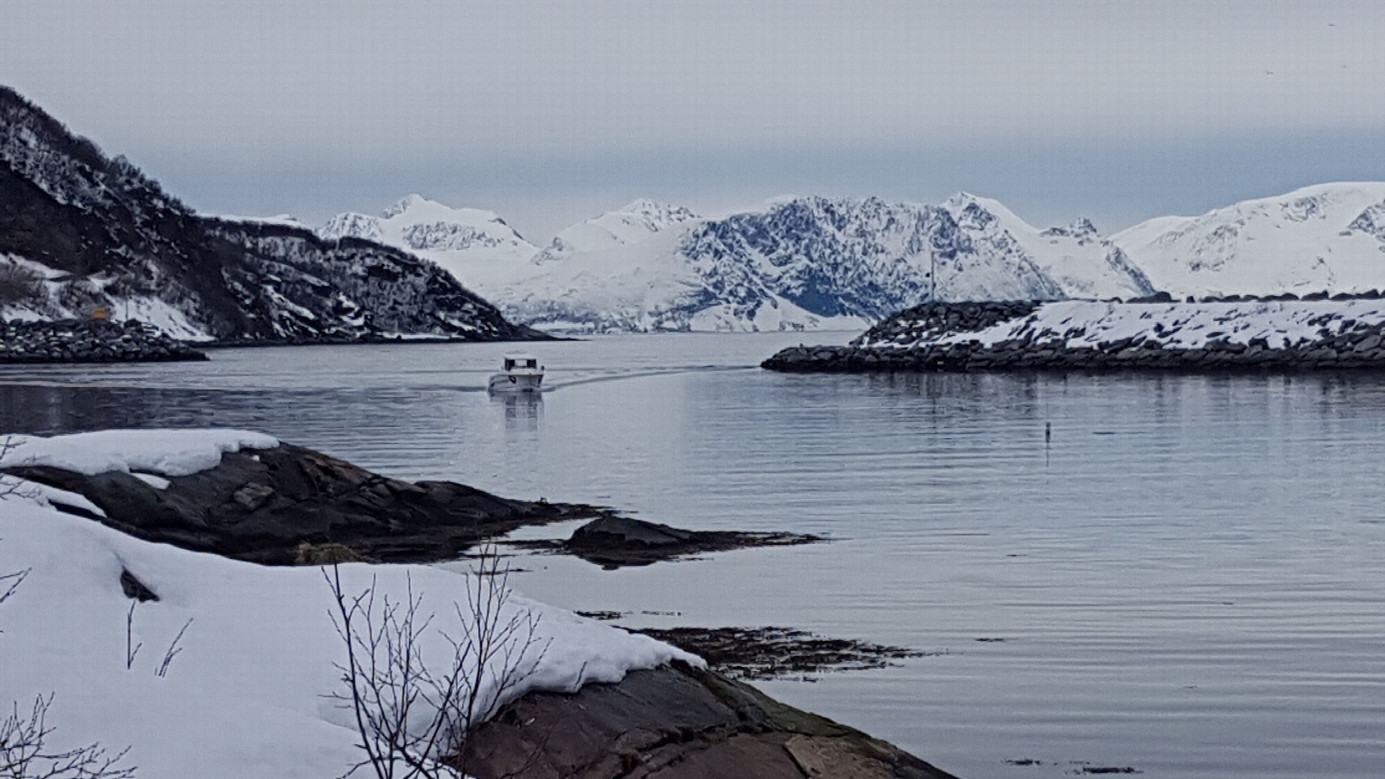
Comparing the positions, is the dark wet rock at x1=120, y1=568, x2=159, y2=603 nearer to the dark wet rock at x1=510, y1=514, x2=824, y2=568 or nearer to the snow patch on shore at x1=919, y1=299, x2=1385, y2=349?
the dark wet rock at x1=510, y1=514, x2=824, y2=568

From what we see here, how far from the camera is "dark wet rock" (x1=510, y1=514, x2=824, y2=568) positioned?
19.5 meters

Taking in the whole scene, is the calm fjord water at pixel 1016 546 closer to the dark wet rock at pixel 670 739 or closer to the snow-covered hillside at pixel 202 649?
the dark wet rock at pixel 670 739

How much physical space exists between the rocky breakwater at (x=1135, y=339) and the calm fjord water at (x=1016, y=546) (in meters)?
22.7

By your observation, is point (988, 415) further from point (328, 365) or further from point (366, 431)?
point (328, 365)

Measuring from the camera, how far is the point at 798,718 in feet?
29.4

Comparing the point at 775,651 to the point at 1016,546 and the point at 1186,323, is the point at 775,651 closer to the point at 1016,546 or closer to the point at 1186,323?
the point at 1016,546

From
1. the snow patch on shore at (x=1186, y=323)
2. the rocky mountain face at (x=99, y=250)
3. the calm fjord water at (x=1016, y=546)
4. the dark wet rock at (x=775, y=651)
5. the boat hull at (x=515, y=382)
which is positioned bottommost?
the calm fjord water at (x=1016, y=546)

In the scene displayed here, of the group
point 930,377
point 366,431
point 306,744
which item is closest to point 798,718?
point 306,744

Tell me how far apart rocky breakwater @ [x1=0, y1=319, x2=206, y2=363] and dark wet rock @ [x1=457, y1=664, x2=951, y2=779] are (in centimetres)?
11548

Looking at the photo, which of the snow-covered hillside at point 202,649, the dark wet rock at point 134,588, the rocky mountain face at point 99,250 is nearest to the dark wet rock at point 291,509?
the snow-covered hillside at point 202,649

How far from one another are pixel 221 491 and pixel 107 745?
12382 mm

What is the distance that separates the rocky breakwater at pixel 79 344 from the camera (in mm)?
118062

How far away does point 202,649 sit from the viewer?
7938mm

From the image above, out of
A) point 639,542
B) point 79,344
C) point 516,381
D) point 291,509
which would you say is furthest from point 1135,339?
point 79,344
